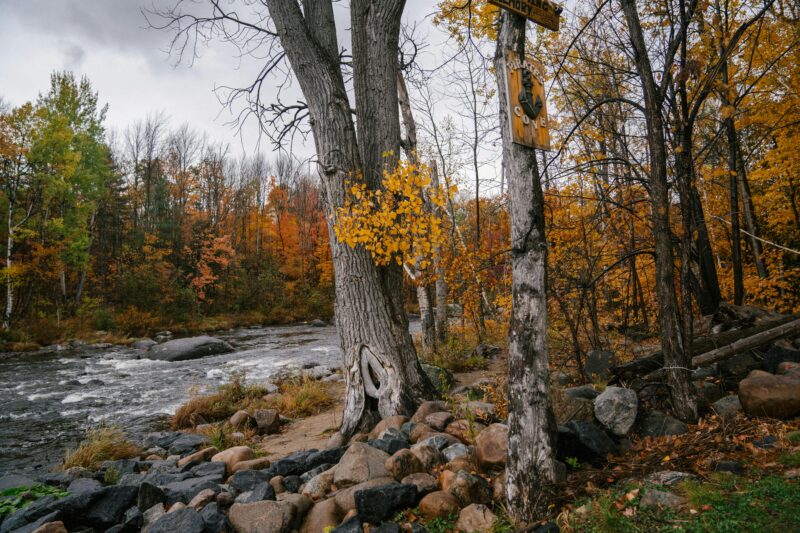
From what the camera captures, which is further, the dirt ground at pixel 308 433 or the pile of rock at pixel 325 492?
the dirt ground at pixel 308 433

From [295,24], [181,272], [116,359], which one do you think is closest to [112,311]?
[181,272]

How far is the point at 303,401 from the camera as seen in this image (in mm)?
7898

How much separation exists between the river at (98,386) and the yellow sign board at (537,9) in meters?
7.84

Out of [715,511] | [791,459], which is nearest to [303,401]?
[715,511]

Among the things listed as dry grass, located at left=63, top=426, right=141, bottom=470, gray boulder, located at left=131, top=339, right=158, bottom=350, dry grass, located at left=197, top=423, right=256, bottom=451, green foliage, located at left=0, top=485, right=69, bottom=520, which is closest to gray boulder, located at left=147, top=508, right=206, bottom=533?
green foliage, located at left=0, top=485, right=69, bottom=520

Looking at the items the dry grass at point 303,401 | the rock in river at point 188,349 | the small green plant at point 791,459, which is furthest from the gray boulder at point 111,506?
the rock in river at point 188,349

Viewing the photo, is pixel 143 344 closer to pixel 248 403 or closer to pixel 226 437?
pixel 248 403

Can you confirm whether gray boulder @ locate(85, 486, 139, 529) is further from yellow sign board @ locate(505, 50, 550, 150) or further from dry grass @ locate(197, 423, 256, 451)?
yellow sign board @ locate(505, 50, 550, 150)

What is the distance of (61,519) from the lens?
11.1 feet

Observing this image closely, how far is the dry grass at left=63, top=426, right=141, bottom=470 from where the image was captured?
5.77m

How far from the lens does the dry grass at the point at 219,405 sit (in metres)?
7.91

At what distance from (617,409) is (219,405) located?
721 cm

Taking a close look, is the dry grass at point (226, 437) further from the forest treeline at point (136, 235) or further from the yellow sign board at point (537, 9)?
the forest treeline at point (136, 235)

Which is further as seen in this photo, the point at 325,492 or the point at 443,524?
the point at 325,492
